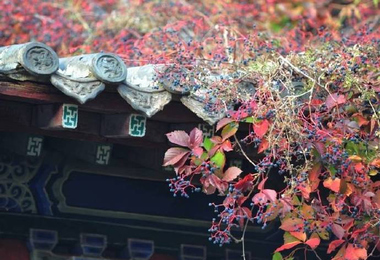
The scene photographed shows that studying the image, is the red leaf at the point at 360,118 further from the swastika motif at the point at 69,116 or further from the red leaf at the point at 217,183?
the swastika motif at the point at 69,116

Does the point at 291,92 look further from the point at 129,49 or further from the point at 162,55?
the point at 129,49

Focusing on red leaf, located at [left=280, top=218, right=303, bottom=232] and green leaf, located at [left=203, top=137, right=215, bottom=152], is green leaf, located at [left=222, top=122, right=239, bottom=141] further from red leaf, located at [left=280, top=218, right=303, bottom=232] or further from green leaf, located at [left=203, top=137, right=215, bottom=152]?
red leaf, located at [left=280, top=218, right=303, bottom=232]

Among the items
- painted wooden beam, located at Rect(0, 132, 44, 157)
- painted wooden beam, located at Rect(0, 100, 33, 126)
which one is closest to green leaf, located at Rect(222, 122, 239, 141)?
painted wooden beam, located at Rect(0, 100, 33, 126)

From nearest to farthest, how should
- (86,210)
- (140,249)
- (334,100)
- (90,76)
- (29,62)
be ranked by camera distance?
(29,62) < (90,76) < (334,100) < (86,210) < (140,249)

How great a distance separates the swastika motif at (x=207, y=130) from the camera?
356 centimetres

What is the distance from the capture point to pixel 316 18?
728 centimetres

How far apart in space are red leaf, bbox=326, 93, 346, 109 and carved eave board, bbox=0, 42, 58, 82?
3.38 ft

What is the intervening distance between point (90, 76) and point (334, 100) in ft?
3.01

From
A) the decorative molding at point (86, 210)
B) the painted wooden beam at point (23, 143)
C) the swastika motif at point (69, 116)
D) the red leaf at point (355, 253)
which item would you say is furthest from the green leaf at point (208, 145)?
the decorative molding at point (86, 210)

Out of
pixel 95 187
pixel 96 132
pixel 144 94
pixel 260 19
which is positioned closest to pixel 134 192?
pixel 95 187

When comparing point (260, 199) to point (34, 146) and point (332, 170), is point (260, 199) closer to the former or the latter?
point (332, 170)

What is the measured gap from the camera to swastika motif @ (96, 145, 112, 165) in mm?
3938

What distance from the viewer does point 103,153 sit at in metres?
3.95

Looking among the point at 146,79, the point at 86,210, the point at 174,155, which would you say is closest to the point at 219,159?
the point at 174,155
